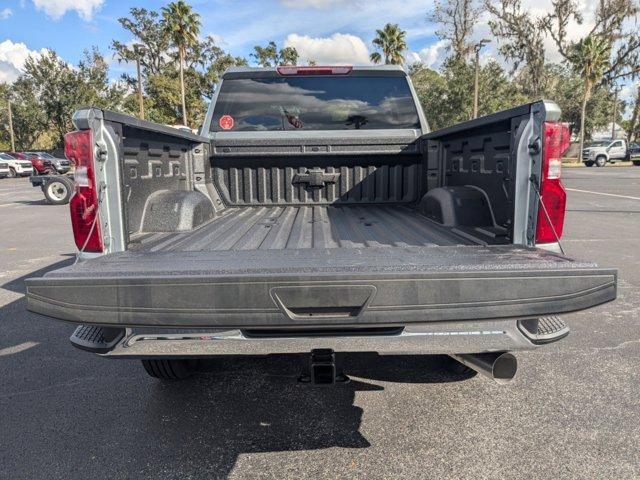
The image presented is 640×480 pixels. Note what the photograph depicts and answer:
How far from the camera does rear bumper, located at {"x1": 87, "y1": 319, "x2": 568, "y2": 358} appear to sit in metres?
2.00

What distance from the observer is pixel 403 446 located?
250 cm

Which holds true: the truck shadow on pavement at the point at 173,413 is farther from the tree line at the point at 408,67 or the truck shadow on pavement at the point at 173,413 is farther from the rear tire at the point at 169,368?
the tree line at the point at 408,67

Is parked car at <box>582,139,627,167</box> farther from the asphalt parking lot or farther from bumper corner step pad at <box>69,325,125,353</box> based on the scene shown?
bumper corner step pad at <box>69,325,125,353</box>

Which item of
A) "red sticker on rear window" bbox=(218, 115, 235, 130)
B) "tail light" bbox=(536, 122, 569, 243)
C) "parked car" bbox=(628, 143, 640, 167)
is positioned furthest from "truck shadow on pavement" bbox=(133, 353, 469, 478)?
"parked car" bbox=(628, 143, 640, 167)

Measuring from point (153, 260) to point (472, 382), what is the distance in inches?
90.3

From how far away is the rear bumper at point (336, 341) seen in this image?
2.00 m

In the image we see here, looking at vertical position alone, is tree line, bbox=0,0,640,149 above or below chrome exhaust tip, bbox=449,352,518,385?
above

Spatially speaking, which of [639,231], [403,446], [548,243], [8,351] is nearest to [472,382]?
[403,446]

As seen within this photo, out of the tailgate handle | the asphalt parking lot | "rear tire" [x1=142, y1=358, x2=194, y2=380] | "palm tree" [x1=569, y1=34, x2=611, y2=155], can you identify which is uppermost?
"palm tree" [x1=569, y1=34, x2=611, y2=155]

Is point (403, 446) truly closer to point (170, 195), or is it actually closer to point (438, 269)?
point (438, 269)

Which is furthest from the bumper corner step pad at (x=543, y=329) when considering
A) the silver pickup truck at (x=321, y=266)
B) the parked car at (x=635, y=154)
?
the parked car at (x=635, y=154)

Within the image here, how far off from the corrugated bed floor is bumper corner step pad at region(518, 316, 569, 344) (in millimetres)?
692

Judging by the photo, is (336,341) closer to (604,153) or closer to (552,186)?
(552,186)

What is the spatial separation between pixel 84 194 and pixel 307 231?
1.43 meters
